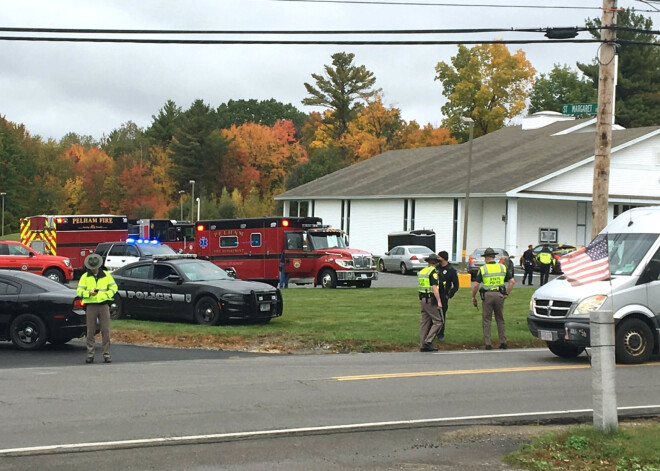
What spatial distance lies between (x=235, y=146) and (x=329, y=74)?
13679 mm

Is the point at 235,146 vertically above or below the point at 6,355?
above

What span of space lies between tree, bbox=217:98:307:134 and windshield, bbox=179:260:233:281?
4516 inches

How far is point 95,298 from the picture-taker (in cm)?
1590

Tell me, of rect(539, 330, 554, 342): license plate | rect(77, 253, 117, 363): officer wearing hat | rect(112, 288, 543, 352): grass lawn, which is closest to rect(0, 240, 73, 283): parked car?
rect(112, 288, 543, 352): grass lawn

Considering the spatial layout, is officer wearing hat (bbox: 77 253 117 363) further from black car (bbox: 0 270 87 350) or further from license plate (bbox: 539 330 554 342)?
license plate (bbox: 539 330 554 342)

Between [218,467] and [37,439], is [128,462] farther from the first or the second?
[37,439]

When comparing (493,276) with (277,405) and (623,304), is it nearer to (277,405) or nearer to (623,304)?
(623,304)

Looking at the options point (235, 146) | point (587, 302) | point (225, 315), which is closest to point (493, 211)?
point (225, 315)

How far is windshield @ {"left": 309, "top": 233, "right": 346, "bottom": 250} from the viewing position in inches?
1368

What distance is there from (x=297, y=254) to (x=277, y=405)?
23474mm

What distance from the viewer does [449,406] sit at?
11391 millimetres

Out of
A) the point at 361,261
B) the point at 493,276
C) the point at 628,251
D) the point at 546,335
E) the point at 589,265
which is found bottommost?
the point at 546,335

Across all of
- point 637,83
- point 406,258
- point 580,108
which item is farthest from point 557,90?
point 580,108

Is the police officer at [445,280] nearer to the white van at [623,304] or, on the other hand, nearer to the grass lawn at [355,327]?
the grass lawn at [355,327]
